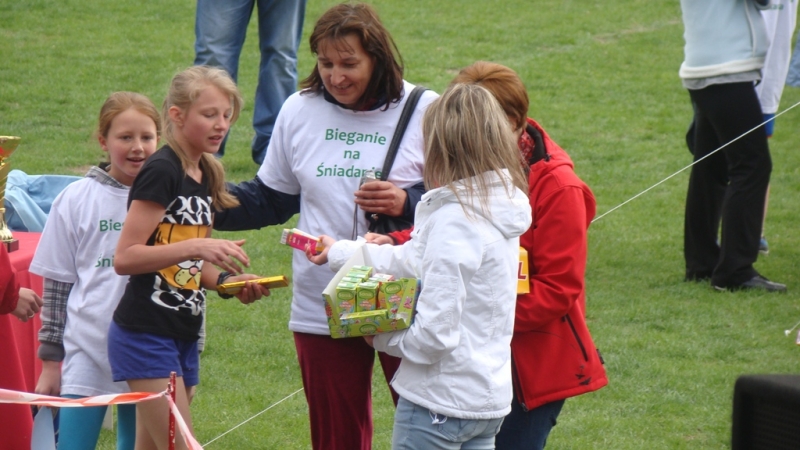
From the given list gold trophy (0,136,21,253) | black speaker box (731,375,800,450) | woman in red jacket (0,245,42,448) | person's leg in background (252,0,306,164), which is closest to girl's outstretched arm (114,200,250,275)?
woman in red jacket (0,245,42,448)

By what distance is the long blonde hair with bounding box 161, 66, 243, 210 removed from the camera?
10.7 feet

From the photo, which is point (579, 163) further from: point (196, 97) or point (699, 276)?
point (196, 97)

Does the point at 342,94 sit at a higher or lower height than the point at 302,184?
higher

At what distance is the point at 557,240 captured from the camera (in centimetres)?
310

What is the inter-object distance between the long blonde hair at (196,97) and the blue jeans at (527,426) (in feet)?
3.52

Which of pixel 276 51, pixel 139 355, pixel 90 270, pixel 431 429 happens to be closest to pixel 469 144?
pixel 431 429

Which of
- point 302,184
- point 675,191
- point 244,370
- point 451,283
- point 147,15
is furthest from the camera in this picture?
point 147,15

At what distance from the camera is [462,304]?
2.77 m

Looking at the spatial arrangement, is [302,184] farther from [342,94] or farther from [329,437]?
Answer: [329,437]

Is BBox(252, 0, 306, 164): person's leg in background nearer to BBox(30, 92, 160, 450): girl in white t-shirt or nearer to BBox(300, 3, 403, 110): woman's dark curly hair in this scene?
BBox(30, 92, 160, 450): girl in white t-shirt

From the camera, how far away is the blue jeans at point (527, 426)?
320cm

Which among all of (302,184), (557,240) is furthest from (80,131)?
(557,240)

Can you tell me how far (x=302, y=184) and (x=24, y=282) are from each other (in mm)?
1454

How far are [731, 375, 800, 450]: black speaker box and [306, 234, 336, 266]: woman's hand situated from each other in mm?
1414
